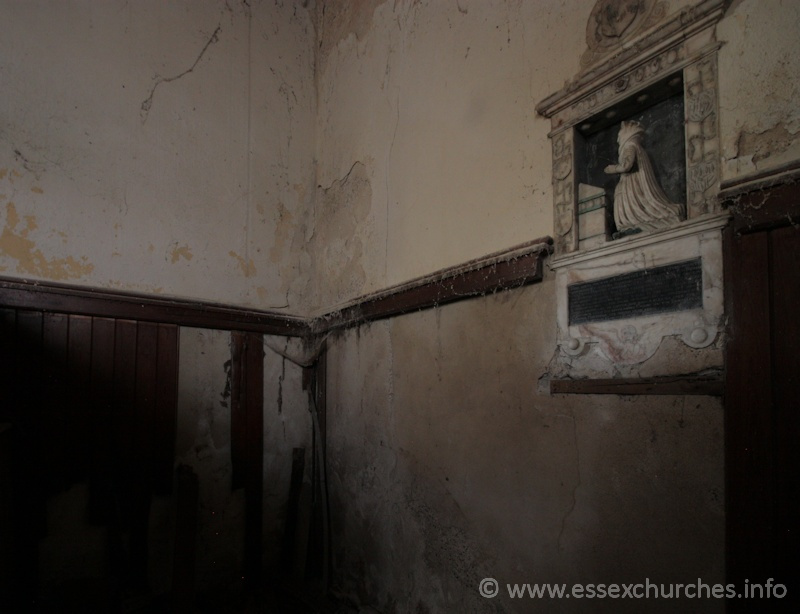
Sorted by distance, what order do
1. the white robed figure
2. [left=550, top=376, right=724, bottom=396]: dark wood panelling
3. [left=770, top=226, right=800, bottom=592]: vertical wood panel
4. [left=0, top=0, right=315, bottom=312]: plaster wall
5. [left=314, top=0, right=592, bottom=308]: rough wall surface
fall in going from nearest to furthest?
[left=770, top=226, right=800, bottom=592]: vertical wood panel, [left=550, top=376, right=724, bottom=396]: dark wood panelling, the white robed figure, [left=314, top=0, right=592, bottom=308]: rough wall surface, [left=0, top=0, right=315, bottom=312]: plaster wall

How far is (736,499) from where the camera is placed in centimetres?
126

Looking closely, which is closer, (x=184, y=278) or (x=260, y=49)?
(x=184, y=278)

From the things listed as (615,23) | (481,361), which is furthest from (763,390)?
(615,23)

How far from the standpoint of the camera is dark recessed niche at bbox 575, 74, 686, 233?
1.52m

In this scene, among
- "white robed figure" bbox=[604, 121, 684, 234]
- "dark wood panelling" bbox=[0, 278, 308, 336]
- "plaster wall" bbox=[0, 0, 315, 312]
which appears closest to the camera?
"white robed figure" bbox=[604, 121, 684, 234]

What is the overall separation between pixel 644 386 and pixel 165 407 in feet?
8.50

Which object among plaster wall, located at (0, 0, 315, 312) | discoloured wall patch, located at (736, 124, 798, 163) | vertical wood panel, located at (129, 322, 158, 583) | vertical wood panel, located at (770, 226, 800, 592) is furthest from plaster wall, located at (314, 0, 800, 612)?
vertical wood panel, located at (129, 322, 158, 583)

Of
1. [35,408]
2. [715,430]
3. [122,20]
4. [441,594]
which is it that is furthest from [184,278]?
[715,430]

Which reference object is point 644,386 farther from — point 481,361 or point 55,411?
point 55,411

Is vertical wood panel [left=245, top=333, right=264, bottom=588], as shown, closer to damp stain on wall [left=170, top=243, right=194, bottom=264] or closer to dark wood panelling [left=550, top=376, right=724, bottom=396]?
damp stain on wall [left=170, top=243, right=194, bottom=264]

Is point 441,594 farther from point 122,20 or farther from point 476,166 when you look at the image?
point 122,20

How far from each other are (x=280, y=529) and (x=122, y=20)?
353cm

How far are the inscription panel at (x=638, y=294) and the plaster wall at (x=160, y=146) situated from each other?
230 cm

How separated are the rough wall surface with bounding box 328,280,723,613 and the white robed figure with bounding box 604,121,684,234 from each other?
1.27ft
